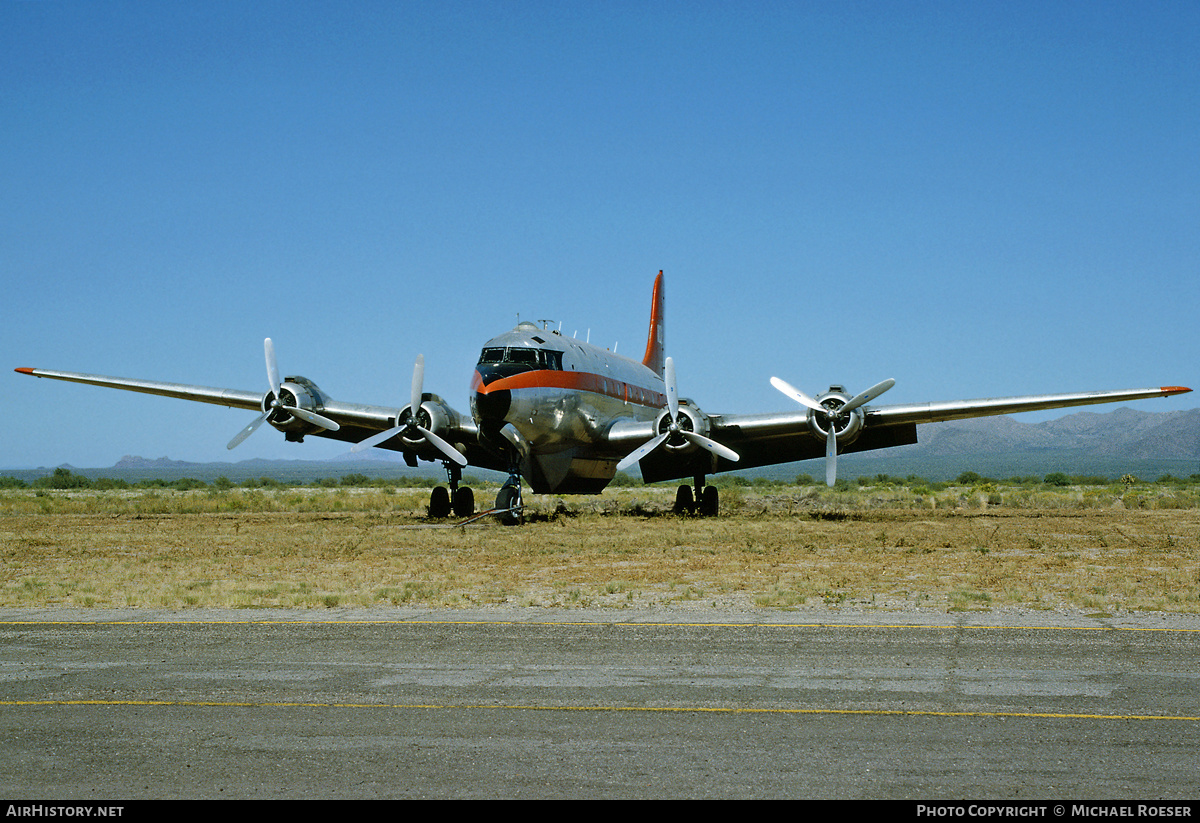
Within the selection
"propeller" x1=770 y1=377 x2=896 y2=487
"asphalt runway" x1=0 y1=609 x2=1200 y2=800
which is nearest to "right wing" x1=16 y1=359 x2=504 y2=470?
"propeller" x1=770 y1=377 x2=896 y2=487

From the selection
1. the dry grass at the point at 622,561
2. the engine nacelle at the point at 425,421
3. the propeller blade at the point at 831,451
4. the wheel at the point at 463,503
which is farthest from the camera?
the wheel at the point at 463,503

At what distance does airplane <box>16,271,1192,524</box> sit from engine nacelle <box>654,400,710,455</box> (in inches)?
1.3

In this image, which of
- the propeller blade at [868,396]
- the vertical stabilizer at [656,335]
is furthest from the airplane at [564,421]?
the vertical stabilizer at [656,335]

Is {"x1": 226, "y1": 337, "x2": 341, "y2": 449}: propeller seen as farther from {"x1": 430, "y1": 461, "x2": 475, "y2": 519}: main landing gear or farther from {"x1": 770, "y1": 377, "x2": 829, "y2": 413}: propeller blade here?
{"x1": 770, "y1": 377, "x2": 829, "y2": 413}: propeller blade

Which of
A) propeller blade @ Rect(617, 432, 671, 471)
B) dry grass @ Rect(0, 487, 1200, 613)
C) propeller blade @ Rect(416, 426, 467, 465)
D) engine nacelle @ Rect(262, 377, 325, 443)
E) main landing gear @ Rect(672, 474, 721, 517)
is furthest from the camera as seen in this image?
main landing gear @ Rect(672, 474, 721, 517)

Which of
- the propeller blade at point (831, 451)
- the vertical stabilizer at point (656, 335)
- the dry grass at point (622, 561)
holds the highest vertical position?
the vertical stabilizer at point (656, 335)

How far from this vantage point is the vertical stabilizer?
41425 millimetres

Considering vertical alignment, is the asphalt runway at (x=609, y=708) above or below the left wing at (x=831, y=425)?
below

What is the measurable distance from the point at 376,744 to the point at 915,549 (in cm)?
1608

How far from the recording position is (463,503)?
102ft

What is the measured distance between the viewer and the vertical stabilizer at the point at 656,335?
1631 inches

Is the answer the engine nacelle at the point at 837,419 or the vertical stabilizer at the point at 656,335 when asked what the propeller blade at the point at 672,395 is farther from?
the vertical stabilizer at the point at 656,335

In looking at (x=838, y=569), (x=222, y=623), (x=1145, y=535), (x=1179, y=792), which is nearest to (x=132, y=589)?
(x=222, y=623)

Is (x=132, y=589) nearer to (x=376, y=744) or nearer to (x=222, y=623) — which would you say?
(x=222, y=623)
